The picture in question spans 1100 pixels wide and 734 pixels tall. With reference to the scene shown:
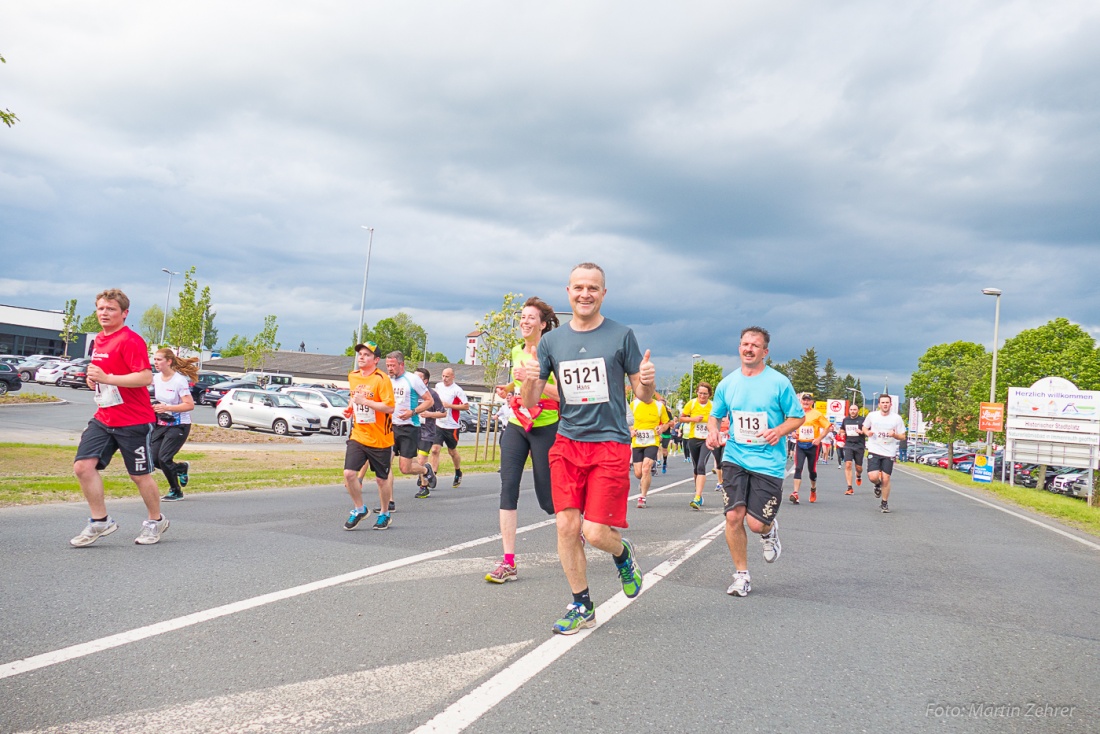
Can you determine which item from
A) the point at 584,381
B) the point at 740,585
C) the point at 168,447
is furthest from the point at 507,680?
the point at 168,447

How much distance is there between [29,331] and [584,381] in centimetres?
8548

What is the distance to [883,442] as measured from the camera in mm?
13992

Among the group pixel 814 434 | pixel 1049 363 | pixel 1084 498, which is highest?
pixel 1049 363

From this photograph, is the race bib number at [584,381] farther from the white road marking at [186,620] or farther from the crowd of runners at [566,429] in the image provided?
the white road marking at [186,620]

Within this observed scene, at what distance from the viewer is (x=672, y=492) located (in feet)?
51.3

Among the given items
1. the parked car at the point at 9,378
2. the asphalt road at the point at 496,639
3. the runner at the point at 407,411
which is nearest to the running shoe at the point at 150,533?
the asphalt road at the point at 496,639

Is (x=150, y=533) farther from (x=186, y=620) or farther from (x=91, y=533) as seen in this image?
(x=186, y=620)

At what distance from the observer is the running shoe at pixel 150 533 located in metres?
6.56

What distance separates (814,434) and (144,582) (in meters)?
12.2

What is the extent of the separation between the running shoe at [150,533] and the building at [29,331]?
74.5 meters

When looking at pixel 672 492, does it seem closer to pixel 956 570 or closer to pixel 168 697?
pixel 956 570

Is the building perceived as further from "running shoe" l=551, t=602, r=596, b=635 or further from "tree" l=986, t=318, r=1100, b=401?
"running shoe" l=551, t=602, r=596, b=635

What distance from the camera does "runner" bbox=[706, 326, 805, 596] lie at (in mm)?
5789

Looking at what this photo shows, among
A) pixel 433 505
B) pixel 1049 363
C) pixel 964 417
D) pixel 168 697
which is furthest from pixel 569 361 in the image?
pixel 964 417
